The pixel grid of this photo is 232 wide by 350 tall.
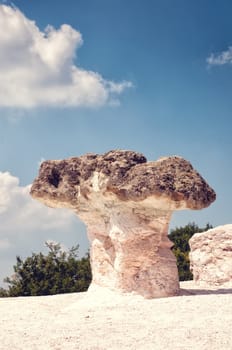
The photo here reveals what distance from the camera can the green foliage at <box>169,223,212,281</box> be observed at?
24938mm

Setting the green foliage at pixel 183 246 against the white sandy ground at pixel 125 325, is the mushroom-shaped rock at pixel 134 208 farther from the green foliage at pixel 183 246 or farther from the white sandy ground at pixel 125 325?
the green foliage at pixel 183 246

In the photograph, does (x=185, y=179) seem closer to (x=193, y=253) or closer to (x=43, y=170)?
(x=43, y=170)

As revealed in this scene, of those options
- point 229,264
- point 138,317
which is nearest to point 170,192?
point 138,317

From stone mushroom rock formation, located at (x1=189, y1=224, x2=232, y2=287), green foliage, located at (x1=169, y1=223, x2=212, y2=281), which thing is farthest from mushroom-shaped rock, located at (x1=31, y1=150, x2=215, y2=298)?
green foliage, located at (x1=169, y1=223, x2=212, y2=281)

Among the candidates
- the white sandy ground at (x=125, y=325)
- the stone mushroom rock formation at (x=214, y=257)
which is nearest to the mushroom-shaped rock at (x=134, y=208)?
the white sandy ground at (x=125, y=325)

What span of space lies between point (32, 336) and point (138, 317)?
2.03 m

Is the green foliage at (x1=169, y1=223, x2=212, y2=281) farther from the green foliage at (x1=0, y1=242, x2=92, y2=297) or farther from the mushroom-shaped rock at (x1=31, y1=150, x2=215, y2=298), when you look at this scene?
the mushroom-shaped rock at (x1=31, y1=150, x2=215, y2=298)

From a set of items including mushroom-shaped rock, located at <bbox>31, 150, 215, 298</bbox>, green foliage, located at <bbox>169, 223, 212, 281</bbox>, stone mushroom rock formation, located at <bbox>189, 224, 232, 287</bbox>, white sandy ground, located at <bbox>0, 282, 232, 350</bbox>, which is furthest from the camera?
green foliage, located at <bbox>169, 223, 212, 281</bbox>

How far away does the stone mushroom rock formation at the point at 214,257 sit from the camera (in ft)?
55.7

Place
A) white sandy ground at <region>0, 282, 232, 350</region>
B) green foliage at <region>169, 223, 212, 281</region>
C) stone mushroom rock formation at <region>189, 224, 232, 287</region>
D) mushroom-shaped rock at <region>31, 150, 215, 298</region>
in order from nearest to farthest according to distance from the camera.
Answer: white sandy ground at <region>0, 282, 232, 350</region>, mushroom-shaped rock at <region>31, 150, 215, 298</region>, stone mushroom rock formation at <region>189, 224, 232, 287</region>, green foliage at <region>169, 223, 212, 281</region>

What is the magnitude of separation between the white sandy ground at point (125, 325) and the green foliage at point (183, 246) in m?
12.4

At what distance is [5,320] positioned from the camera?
10820 mm

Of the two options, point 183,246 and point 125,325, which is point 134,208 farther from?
point 183,246

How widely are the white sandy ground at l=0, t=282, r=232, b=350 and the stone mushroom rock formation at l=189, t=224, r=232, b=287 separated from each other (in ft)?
15.8
